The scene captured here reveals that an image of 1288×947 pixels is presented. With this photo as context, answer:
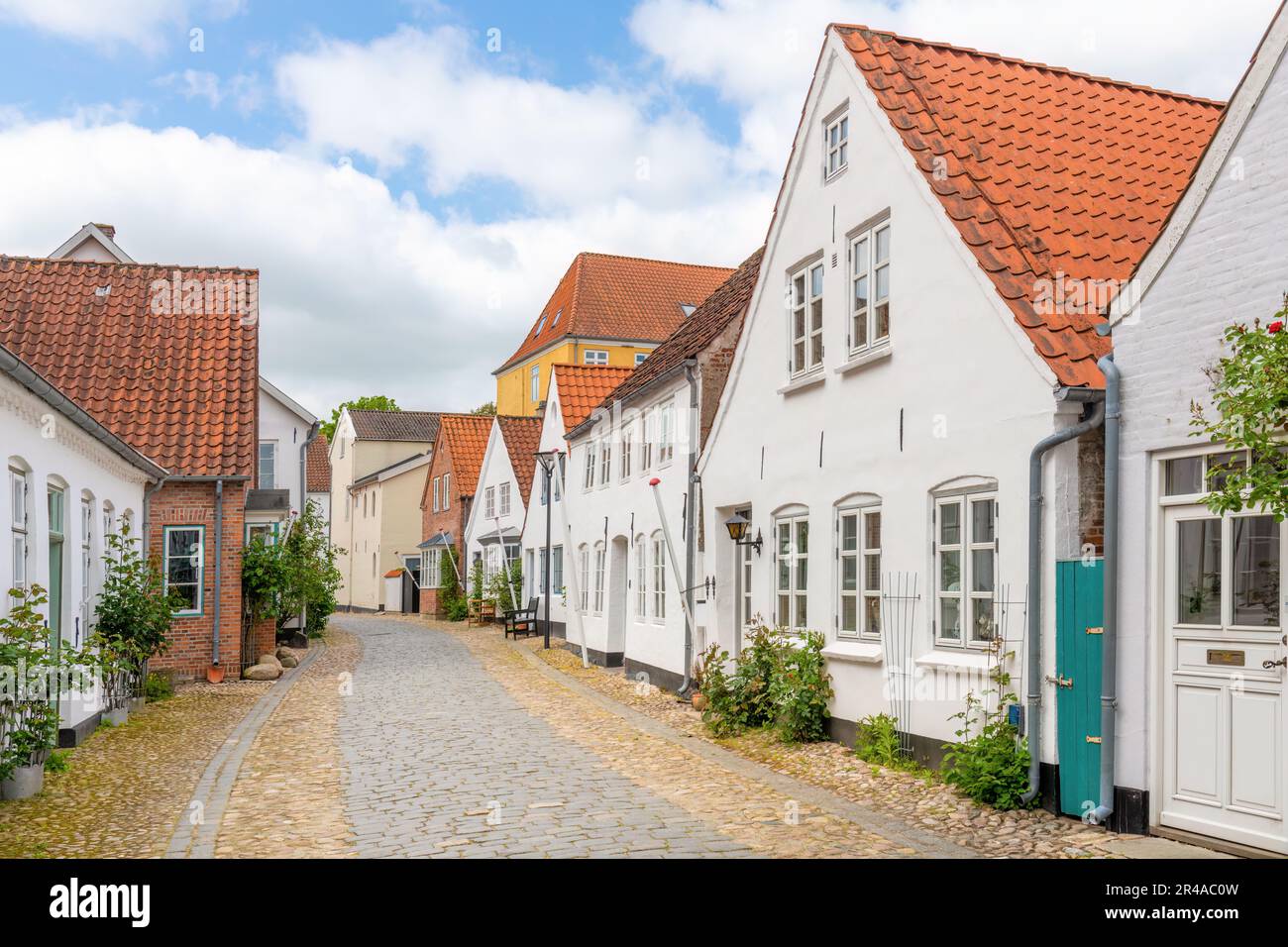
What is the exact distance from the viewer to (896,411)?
36.6 feet

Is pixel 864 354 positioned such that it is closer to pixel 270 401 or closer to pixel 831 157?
pixel 831 157

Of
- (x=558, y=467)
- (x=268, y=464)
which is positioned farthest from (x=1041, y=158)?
(x=268, y=464)

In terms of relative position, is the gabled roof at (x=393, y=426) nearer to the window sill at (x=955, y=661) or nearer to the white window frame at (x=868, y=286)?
the white window frame at (x=868, y=286)

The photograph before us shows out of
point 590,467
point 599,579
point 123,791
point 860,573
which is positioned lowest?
point 123,791

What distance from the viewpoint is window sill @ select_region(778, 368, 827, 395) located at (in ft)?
42.1

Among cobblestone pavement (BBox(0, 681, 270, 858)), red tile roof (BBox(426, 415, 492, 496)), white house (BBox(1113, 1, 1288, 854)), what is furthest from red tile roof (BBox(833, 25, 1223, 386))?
red tile roof (BBox(426, 415, 492, 496))

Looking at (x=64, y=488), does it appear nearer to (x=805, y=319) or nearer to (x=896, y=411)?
(x=805, y=319)

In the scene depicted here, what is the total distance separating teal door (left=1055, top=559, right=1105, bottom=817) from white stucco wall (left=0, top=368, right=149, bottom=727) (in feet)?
27.9

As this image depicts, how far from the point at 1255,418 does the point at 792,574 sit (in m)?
6.99

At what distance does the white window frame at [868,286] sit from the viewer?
11609mm

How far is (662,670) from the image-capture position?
62.0 ft

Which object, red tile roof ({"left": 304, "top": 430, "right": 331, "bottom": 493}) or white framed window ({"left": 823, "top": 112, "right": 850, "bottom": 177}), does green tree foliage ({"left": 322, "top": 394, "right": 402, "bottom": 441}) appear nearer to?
red tile roof ({"left": 304, "top": 430, "right": 331, "bottom": 493})

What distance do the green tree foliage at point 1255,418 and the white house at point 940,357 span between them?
149 centimetres

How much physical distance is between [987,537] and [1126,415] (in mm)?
1851
